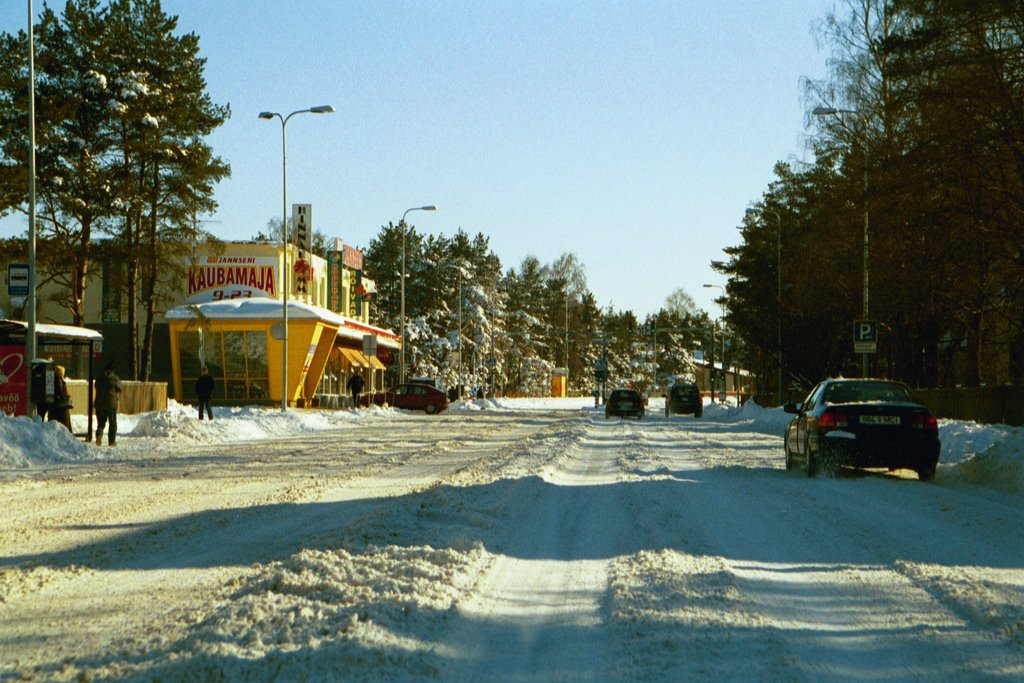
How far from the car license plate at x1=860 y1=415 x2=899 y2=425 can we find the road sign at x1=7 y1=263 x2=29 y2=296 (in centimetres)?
1687

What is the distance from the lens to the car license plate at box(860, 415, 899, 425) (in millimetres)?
15969

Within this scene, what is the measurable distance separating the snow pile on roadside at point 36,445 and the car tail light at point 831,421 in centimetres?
1277

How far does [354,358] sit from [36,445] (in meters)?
47.2

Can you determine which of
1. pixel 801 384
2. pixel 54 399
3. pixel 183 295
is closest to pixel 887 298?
pixel 801 384

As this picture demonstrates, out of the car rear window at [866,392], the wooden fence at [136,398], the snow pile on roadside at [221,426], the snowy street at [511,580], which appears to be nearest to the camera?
the snowy street at [511,580]

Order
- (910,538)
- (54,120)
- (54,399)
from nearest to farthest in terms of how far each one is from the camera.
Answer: (910,538), (54,399), (54,120)

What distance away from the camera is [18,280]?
78.5ft

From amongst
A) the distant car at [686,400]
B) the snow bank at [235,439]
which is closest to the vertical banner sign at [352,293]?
the distant car at [686,400]

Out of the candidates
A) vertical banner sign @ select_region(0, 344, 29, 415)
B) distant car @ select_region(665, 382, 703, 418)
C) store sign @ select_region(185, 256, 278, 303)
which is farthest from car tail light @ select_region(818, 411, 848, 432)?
store sign @ select_region(185, 256, 278, 303)

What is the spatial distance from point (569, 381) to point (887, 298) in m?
102

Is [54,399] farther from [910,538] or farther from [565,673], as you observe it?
Answer: [565,673]

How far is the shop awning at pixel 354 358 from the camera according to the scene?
66.0m

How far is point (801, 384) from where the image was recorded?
5275 centimetres

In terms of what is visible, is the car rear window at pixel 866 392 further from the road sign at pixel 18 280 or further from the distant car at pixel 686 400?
the distant car at pixel 686 400
